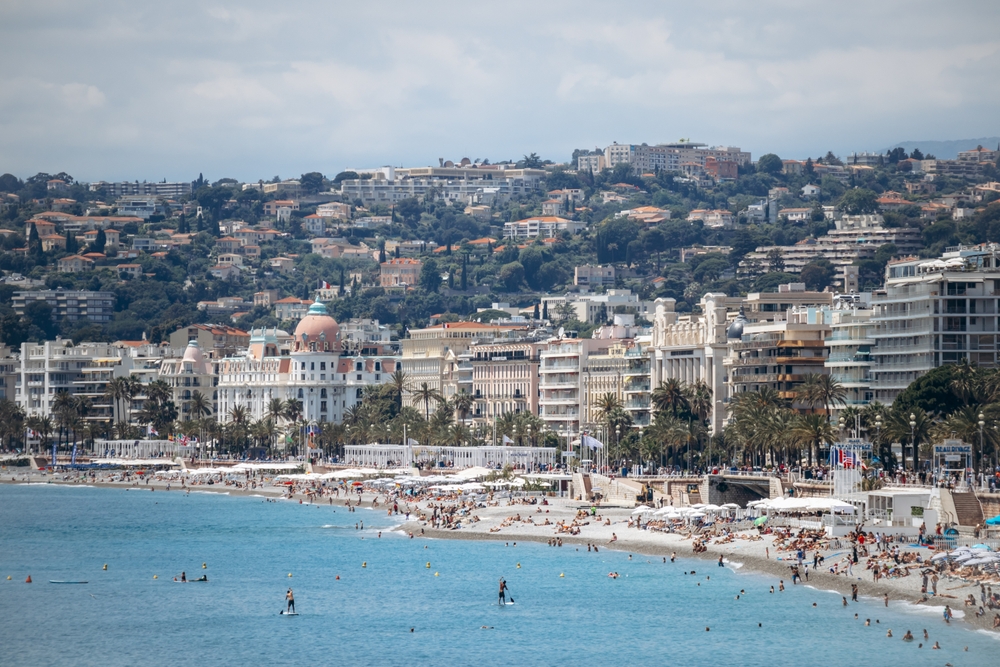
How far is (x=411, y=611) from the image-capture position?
3137 inches

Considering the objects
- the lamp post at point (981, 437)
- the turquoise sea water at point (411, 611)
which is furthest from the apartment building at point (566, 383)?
the lamp post at point (981, 437)

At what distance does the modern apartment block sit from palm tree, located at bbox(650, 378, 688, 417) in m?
20.4

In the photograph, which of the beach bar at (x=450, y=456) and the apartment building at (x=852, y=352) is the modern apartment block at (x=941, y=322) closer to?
the apartment building at (x=852, y=352)

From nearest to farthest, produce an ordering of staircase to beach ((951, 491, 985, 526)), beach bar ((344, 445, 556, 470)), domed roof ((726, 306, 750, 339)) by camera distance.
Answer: staircase to beach ((951, 491, 985, 526)), domed roof ((726, 306, 750, 339)), beach bar ((344, 445, 556, 470))

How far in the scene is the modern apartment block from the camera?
108m

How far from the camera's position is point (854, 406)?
113 m

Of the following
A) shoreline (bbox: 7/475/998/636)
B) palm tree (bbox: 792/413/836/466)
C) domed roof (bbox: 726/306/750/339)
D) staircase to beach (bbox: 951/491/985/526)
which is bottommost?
shoreline (bbox: 7/475/998/636)

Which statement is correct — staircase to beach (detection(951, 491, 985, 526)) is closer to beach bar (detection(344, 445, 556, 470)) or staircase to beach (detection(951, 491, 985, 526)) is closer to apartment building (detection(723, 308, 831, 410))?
apartment building (detection(723, 308, 831, 410))

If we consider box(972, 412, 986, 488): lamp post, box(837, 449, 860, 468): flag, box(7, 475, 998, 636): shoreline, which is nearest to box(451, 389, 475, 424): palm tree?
box(7, 475, 998, 636): shoreline

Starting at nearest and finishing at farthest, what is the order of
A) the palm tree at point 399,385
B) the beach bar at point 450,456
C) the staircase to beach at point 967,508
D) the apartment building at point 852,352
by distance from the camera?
1. the staircase to beach at point 967,508
2. the apartment building at point 852,352
3. the beach bar at point 450,456
4. the palm tree at point 399,385

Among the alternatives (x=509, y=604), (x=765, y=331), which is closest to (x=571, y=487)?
(x=765, y=331)

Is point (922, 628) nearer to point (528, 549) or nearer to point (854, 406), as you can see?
point (528, 549)

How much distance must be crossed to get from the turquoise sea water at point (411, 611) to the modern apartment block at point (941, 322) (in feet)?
83.6

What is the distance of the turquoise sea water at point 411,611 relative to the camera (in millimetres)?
67688
